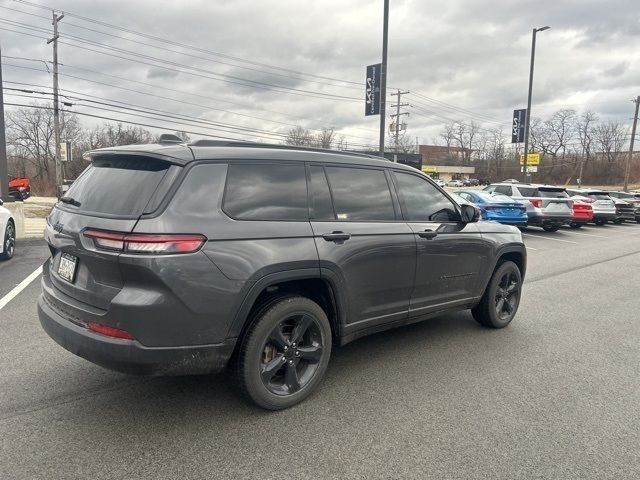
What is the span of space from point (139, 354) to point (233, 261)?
0.77 m

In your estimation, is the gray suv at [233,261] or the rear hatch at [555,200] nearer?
the gray suv at [233,261]

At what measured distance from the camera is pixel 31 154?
62719 mm

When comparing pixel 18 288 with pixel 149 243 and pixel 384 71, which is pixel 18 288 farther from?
pixel 384 71

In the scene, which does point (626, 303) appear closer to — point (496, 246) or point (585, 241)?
A: point (496, 246)

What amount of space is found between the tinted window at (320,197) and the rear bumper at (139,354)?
3.65 feet

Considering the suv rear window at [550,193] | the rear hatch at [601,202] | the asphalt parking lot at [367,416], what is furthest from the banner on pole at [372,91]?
the asphalt parking lot at [367,416]

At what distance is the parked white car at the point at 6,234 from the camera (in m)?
8.73

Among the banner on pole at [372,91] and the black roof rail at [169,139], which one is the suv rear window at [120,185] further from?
the banner on pole at [372,91]

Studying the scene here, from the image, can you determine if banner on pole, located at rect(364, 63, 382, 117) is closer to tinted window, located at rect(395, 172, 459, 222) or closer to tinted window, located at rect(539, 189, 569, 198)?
tinted window, located at rect(539, 189, 569, 198)

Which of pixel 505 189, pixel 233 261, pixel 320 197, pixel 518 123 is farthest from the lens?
pixel 518 123

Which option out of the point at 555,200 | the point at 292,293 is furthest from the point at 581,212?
the point at 292,293

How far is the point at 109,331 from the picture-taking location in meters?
2.82

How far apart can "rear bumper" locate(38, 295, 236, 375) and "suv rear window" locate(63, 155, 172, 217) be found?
30.3 inches

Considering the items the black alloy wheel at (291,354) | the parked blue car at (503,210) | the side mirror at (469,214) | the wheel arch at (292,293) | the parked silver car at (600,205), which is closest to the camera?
the wheel arch at (292,293)
